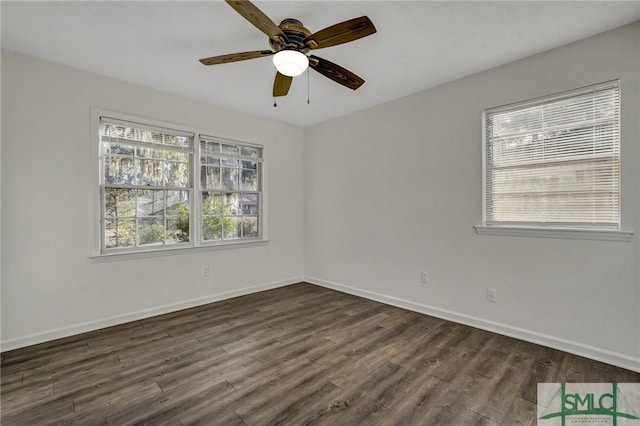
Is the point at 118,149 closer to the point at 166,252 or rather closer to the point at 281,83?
the point at 166,252

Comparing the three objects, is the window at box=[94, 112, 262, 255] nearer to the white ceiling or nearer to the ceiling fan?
the white ceiling

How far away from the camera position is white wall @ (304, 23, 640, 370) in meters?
2.38

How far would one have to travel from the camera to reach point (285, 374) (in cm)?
228

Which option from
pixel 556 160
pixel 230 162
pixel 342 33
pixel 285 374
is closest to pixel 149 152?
pixel 230 162

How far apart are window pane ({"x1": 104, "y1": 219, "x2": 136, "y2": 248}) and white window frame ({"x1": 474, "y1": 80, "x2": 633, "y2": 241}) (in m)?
3.83

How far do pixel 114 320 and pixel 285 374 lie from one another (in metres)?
2.18

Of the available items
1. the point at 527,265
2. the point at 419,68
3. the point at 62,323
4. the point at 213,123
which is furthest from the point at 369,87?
the point at 62,323

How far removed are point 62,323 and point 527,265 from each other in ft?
14.9

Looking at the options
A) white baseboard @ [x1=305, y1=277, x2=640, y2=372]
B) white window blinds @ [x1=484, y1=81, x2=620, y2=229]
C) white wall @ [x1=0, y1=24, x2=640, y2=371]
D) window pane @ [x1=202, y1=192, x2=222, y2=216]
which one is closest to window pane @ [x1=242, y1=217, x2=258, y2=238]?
white wall @ [x1=0, y1=24, x2=640, y2=371]

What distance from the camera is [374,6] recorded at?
2.11 meters

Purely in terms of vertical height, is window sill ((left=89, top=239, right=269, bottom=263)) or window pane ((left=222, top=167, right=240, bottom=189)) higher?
window pane ((left=222, top=167, right=240, bottom=189))

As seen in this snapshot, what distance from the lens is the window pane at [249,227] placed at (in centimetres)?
453

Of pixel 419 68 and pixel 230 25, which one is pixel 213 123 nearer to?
pixel 230 25

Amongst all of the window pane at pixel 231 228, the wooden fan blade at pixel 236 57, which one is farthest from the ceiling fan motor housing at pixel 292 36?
the window pane at pixel 231 228
